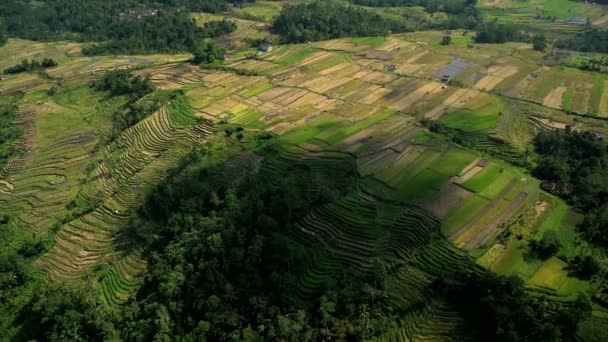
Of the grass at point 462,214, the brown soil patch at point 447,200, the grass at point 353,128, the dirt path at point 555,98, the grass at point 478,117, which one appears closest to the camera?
the grass at point 462,214

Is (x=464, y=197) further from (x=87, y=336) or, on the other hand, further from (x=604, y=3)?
(x=604, y=3)

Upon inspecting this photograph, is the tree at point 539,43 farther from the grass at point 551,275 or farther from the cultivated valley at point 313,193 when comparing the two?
the grass at point 551,275

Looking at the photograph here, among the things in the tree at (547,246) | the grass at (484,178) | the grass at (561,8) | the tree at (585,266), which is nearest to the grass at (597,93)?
the grass at (484,178)

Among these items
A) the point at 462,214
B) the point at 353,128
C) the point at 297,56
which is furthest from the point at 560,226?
the point at 297,56

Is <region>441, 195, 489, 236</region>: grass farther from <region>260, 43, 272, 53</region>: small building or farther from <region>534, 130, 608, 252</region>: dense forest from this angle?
<region>260, 43, 272, 53</region>: small building

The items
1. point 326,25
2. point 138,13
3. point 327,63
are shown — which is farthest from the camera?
point 138,13

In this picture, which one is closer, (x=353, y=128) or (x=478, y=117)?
(x=353, y=128)

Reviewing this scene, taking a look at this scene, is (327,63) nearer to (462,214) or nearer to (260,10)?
(462,214)

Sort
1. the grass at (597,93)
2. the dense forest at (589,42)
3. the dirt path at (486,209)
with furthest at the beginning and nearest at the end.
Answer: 1. the dense forest at (589,42)
2. the grass at (597,93)
3. the dirt path at (486,209)

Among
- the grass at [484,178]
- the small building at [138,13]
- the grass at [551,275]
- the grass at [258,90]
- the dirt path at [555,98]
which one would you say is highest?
the small building at [138,13]
